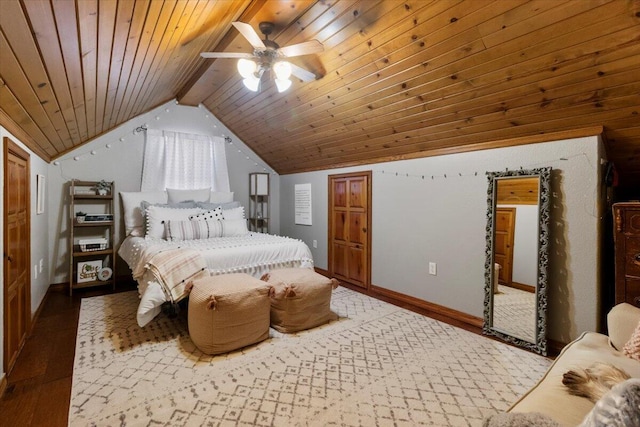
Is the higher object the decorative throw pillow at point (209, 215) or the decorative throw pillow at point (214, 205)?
the decorative throw pillow at point (214, 205)

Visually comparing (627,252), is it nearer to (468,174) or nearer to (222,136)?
(468,174)

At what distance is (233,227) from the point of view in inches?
162

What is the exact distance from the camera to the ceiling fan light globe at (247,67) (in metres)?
2.32

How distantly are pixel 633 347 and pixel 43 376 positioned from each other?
3404 millimetres

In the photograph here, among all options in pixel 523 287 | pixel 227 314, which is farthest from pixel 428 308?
pixel 227 314

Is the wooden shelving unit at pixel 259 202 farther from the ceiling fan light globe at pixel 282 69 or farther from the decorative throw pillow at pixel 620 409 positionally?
the decorative throw pillow at pixel 620 409

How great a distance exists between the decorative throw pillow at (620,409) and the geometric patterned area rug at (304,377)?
3.92ft

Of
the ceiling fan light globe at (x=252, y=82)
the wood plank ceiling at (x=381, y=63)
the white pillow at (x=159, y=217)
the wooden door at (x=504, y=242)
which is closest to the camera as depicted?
the wood plank ceiling at (x=381, y=63)

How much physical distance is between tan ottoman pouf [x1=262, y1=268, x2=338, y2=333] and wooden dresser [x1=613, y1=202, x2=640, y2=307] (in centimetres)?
215

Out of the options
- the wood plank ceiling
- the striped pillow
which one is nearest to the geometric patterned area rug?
the striped pillow

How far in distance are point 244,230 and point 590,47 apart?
12.3 feet

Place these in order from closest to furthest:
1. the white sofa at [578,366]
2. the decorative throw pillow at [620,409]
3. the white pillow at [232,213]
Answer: the decorative throw pillow at [620,409], the white sofa at [578,366], the white pillow at [232,213]

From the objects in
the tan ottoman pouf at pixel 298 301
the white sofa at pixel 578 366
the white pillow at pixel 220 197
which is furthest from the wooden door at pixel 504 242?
the white pillow at pixel 220 197

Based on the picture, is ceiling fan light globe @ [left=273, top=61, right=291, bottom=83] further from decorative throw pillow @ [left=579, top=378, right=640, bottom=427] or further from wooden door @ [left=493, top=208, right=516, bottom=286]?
decorative throw pillow @ [left=579, top=378, right=640, bottom=427]
